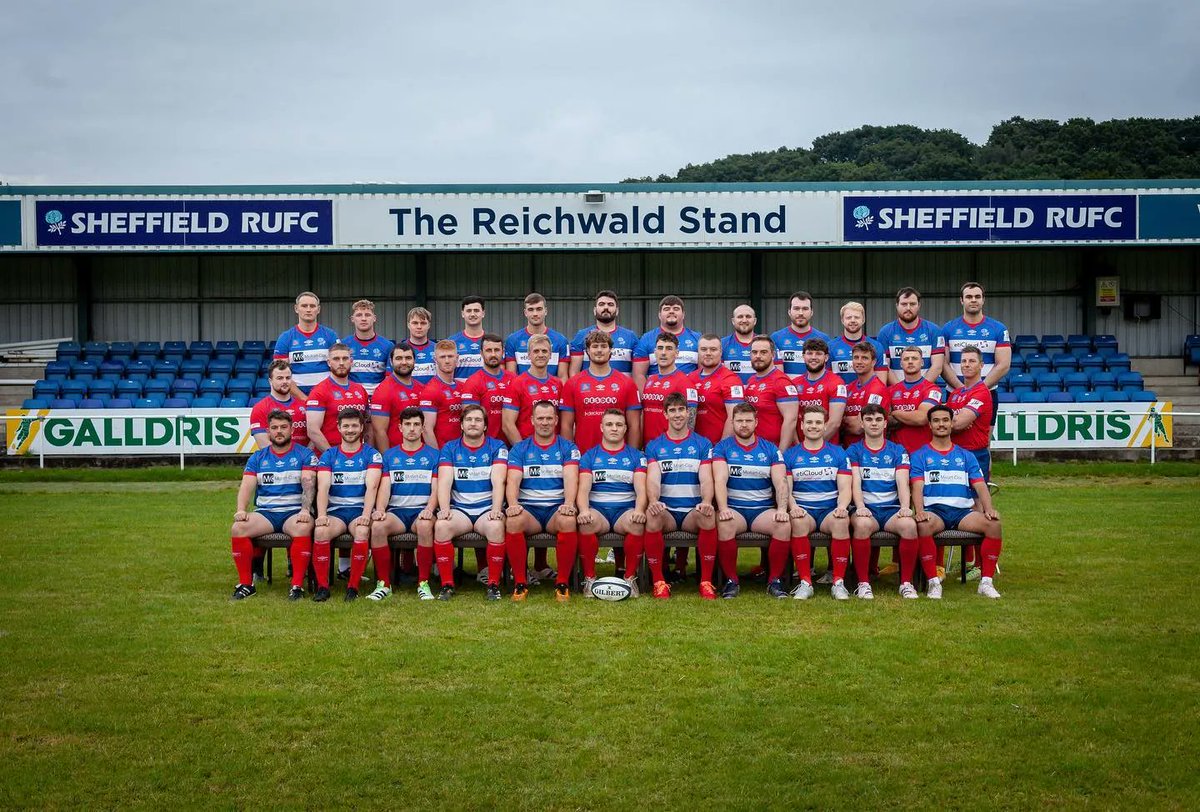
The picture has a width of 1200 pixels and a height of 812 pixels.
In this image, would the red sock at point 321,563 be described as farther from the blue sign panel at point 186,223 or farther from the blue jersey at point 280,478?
the blue sign panel at point 186,223

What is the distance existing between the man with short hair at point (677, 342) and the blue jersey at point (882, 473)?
160 cm

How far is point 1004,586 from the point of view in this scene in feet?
28.1

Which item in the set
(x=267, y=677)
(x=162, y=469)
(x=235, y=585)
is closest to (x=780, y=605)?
(x=267, y=677)

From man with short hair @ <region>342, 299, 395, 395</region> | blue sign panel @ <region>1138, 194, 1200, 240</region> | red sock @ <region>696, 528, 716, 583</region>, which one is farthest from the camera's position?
blue sign panel @ <region>1138, 194, 1200, 240</region>

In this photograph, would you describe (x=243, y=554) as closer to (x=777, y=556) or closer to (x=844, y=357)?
(x=777, y=556)

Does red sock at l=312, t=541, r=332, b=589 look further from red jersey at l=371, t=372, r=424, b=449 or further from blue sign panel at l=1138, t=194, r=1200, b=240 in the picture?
blue sign panel at l=1138, t=194, r=1200, b=240

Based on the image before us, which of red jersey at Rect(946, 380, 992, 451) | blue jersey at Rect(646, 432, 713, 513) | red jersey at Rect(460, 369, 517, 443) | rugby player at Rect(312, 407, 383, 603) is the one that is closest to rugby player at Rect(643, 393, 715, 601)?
blue jersey at Rect(646, 432, 713, 513)

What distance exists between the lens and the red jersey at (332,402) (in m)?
8.96

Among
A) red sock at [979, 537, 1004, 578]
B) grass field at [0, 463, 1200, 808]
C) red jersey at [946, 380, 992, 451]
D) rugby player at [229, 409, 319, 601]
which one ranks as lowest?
grass field at [0, 463, 1200, 808]

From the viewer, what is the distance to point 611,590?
810 cm

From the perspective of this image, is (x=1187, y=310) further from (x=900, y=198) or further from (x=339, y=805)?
(x=339, y=805)

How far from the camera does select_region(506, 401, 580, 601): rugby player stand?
8.18 meters

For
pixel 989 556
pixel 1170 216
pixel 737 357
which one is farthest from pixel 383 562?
pixel 1170 216

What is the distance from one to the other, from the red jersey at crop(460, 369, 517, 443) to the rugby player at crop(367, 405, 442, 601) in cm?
61
